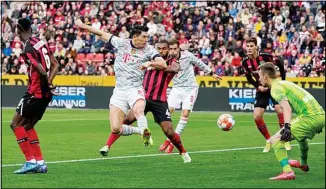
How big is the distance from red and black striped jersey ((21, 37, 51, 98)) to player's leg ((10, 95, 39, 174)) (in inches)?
7.6

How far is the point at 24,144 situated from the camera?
13281 millimetres

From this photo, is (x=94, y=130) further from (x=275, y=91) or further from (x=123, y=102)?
(x=275, y=91)

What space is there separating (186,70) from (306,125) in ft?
23.3

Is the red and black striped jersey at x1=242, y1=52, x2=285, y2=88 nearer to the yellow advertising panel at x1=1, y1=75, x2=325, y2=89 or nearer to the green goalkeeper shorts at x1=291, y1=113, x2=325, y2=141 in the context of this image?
the green goalkeeper shorts at x1=291, y1=113, x2=325, y2=141

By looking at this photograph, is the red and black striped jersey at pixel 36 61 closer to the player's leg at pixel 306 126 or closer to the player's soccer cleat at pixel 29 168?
the player's soccer cleat at pixel 29 168

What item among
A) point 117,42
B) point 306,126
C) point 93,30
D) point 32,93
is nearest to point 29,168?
point 32,93

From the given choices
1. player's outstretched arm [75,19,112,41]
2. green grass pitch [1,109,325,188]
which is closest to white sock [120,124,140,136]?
green grass pitch [1,109,325,188]

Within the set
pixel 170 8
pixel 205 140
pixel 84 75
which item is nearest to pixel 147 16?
pixel 170 8

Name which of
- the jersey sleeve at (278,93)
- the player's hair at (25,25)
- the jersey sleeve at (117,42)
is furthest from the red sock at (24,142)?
the jersey sleeve at (278,93)

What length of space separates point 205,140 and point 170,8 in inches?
732

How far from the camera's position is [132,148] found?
18.3 metres

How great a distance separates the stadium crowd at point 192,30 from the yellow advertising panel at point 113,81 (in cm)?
40

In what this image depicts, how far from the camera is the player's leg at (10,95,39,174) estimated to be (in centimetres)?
1327

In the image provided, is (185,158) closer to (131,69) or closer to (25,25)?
(131,69)
